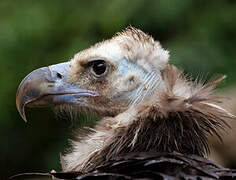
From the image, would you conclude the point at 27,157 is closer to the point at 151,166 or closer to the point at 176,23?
the point at 176,23

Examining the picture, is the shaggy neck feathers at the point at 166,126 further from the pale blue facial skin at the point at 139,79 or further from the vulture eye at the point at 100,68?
the vulture eye at the point at 100,68

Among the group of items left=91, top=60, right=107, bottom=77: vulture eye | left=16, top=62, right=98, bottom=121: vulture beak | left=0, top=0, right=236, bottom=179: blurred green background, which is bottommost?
left=16, top=62, right=98, bottom=121: vulture beak

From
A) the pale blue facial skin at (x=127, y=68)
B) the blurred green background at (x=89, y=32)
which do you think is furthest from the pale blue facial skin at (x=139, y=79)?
the blurred green background at (x=89, y=32)

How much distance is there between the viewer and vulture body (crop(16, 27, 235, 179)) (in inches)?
97.1

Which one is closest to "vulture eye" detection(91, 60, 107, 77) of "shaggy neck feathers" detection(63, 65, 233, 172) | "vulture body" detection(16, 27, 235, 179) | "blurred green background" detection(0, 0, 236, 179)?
"vulture body" detection(16, 27, 235, 179)

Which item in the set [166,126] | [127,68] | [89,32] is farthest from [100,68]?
[89,32]

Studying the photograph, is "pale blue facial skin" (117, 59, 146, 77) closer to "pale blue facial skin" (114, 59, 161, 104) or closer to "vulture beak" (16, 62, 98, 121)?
"pale blue facial skin" (114, 59, 161, 104)

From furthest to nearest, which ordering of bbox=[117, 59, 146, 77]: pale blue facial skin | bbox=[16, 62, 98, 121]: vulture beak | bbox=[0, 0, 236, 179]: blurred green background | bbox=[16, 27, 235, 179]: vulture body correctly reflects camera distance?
bbox=[0, 0, 236, 179]: blurred green background < bbox=[117, 59, 146, 77]: pale blue facial skin < bbox=[16, 62, 98, 121]: vulture beak < bbox=[16, 27, 235, 179]: vulture body

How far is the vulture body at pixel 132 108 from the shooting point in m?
2.47

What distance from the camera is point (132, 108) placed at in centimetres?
291

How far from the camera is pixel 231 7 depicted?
19.5 ft

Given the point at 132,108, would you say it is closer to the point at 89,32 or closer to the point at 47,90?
the point at 47,90

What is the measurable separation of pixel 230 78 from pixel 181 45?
55cm

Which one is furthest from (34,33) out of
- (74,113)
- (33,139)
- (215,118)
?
(215,118)
